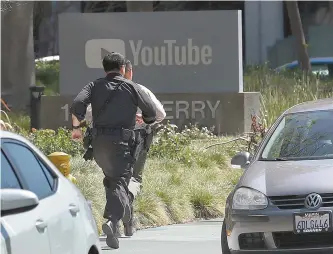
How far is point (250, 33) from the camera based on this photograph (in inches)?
1748

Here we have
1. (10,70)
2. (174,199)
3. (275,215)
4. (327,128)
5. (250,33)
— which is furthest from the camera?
(250,33)

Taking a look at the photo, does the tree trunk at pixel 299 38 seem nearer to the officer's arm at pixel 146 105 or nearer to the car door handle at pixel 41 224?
the officer's arm at pixel 146 105

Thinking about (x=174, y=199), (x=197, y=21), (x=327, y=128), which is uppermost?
(x=197, y=21)

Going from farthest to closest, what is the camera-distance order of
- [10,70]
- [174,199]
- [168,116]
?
[10,70]
[168,116]
[174,199]

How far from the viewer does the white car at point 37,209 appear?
5.68 meters

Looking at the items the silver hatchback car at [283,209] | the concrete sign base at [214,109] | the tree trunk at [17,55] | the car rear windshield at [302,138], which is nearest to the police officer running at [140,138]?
the car rear windshield at [302,138]

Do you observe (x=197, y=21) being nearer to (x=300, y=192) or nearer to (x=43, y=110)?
(x=43, y=110)

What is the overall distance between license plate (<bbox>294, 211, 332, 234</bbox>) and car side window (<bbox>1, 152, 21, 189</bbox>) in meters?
3.25

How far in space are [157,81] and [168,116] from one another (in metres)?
0.67

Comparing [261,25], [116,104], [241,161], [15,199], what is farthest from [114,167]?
[261,25]

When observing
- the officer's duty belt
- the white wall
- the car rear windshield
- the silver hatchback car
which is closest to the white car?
the silver hatchback car

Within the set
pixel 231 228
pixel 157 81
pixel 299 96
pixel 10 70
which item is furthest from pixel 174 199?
pixel 10 70

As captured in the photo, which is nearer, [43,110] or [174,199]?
[174,199]

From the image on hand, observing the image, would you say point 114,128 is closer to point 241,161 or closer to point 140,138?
point 140,138
